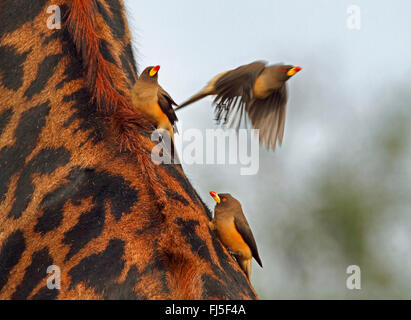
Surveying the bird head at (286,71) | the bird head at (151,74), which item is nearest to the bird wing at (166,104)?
the bird head at (151,74)

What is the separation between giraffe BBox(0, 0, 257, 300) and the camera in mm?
3984

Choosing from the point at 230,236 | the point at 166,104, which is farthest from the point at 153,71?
the point at 230,236

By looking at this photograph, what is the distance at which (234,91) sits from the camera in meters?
5.39

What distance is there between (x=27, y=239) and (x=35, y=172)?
1.67 feet

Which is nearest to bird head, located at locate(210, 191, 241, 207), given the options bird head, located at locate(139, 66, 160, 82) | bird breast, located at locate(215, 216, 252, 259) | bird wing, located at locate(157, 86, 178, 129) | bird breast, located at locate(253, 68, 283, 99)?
bird breast, located at locate(215, 216, 252, 259)

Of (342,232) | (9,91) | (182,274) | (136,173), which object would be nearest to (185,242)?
(182,274)

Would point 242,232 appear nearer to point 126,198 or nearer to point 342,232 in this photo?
point 126,198

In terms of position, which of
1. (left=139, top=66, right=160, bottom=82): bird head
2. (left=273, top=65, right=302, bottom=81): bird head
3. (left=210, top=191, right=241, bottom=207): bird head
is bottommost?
(left=210, top=191, right=241, bottom=207): bird head

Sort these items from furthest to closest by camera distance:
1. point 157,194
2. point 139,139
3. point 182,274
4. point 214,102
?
point 214,102, point 139,139, point 157,194, point 182,274

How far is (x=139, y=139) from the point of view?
4.64 metres

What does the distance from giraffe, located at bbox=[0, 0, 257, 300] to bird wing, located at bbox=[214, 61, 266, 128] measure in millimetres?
565

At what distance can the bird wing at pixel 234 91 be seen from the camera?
5.38 metres

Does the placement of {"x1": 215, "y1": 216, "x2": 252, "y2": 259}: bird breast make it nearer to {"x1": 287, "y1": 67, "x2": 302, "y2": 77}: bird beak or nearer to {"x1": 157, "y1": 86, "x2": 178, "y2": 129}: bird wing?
{"x1": 157, "y1": 86, "x2": 178, "y2": 129}: bird wing

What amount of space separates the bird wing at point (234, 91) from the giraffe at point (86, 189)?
1.85ft
